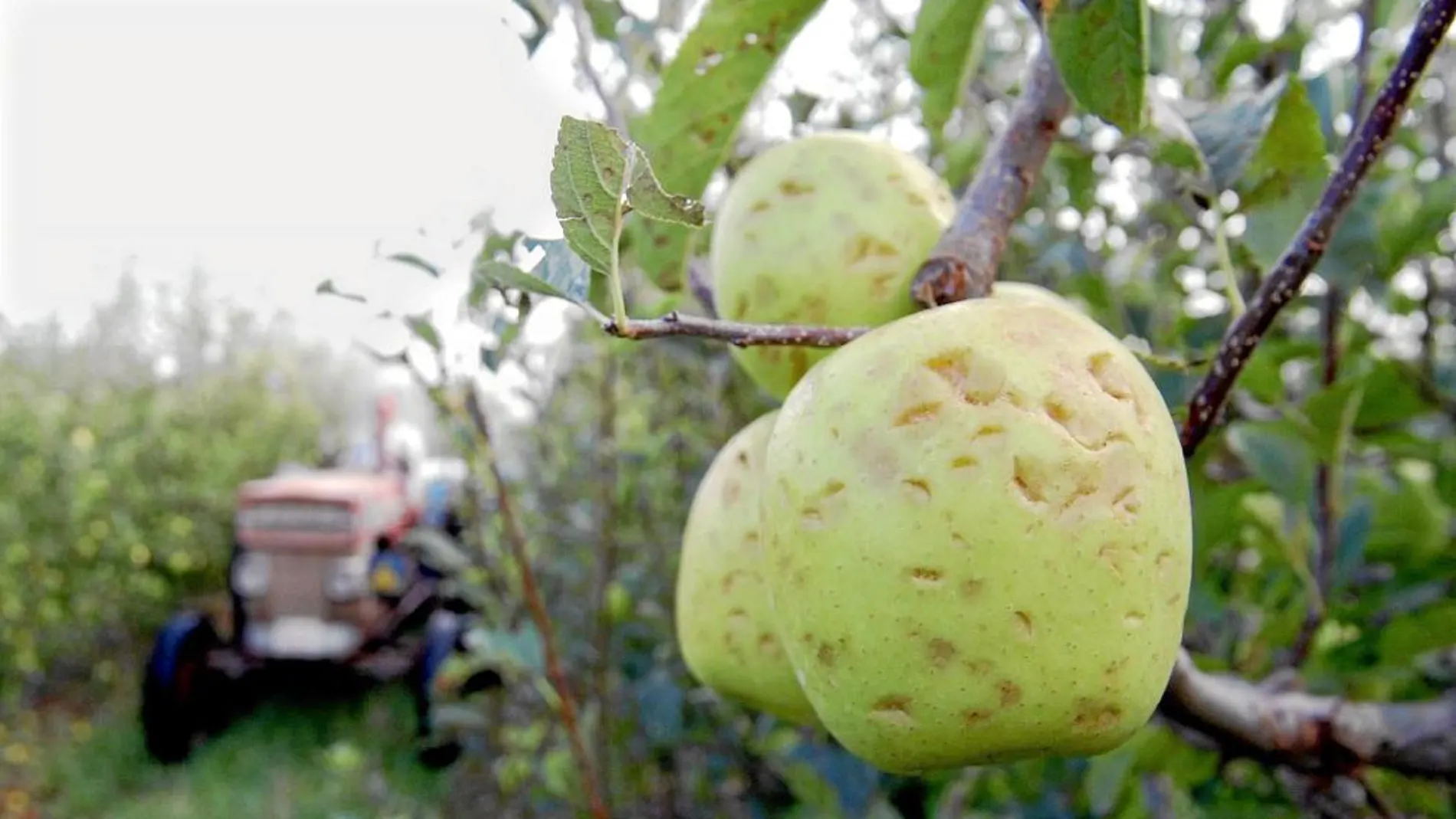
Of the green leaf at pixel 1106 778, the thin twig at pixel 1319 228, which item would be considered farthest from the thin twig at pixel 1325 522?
the thin twig at pixel 1319 228

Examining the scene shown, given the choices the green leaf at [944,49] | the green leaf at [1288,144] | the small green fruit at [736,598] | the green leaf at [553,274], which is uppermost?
the green leaf at [944,49]

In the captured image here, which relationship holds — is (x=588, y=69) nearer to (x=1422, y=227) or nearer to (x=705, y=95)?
(x=705, y=95)

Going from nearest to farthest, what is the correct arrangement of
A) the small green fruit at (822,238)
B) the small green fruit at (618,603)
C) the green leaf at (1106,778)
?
the small green fruit at (822,238), the green leaf at (1106,778), the small green fruit at (618,603)

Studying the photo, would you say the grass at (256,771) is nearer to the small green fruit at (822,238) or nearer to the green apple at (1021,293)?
the small green fruit at (822,238)

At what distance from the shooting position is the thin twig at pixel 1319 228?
1.72ft

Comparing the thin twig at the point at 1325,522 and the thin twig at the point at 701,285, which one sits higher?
the thin twig at the point at 701,285

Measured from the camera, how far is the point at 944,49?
0.72m

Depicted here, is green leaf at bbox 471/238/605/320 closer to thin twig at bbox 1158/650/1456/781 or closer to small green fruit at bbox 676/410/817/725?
small green fruit at bbox 676/410/817/725

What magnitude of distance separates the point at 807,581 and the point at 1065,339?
166 millimetres

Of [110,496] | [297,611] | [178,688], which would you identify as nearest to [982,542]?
[178,688]

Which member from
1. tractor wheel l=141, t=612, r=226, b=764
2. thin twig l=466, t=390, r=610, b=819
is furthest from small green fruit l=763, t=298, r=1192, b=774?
tractor wheel l=141, t=612, r=226, b=764

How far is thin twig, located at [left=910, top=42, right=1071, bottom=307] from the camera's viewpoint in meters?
0.60

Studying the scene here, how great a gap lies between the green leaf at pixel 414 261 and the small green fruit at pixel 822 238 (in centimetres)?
25

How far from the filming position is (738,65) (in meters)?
0.73
